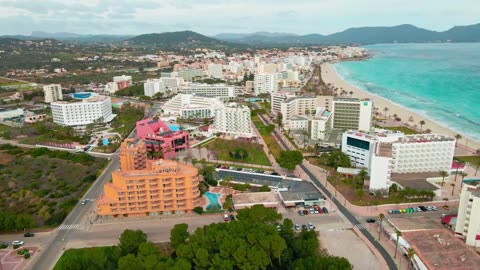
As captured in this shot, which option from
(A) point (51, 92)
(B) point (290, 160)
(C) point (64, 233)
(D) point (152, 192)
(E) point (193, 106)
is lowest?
(C) point (64, 233)

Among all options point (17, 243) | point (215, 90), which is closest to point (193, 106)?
point (215, 90)

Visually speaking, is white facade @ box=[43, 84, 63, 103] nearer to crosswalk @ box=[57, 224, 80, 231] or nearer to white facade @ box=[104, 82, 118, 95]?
white facade @ box=[104, 82, 118, 95]

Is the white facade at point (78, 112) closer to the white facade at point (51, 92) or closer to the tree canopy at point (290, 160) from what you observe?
the white facade at point (51, 92)

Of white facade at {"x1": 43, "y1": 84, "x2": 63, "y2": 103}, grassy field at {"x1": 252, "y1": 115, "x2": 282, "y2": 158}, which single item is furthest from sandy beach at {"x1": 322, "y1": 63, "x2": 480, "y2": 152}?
white facade at {"x1": 43, "y1": 84, "x2": 63, "y2": 103}

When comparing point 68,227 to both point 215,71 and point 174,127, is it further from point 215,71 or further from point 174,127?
point 215,71

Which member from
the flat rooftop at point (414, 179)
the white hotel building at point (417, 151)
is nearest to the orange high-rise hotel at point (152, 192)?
the white hotel building at point (417, 151)
